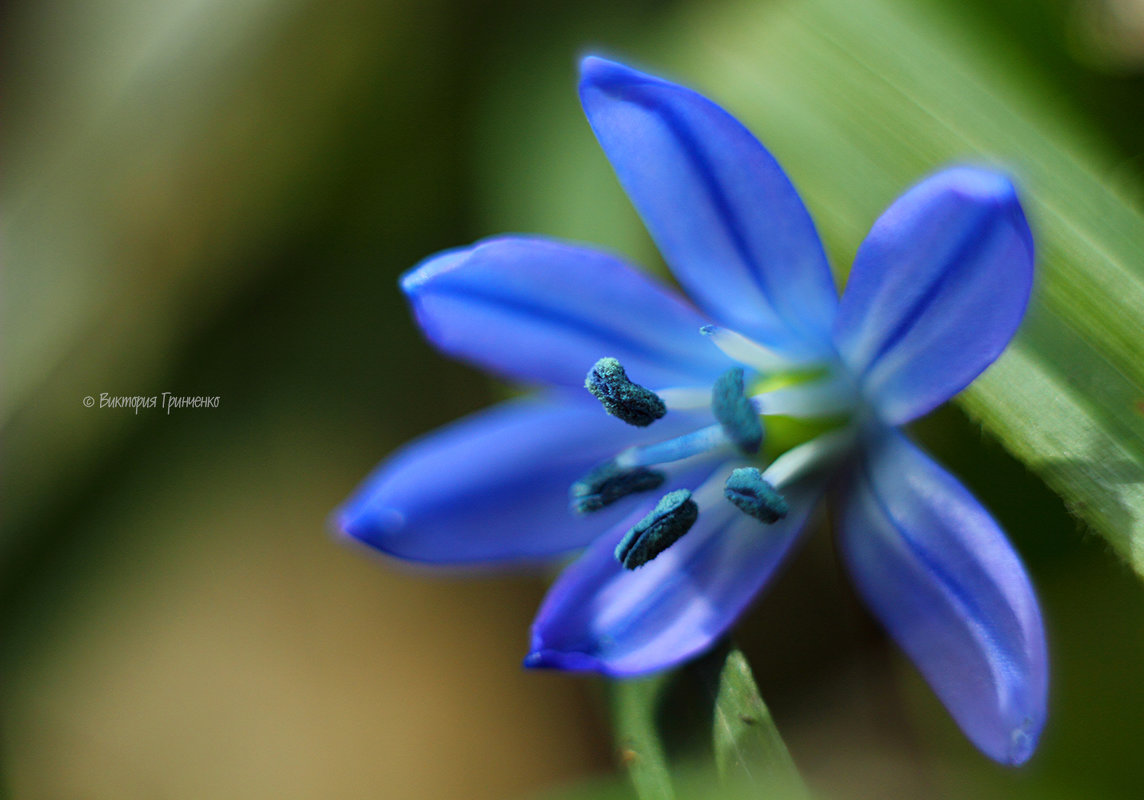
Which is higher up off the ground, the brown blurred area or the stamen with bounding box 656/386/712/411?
the stamen with bounding box 656/386/712/411

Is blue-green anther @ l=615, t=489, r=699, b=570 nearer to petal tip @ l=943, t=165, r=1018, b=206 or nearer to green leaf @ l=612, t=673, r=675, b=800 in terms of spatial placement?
green leaf @ l=612, t=673, r=675, b=800

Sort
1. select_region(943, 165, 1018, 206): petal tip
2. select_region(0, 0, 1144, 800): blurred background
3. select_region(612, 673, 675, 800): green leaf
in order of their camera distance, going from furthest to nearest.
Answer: select_region(0, 0, 1144, 800): blurred background, select_region(612, 673, 675, 800): green leaf, select_region(943, 165, 1018, 206): petal tip

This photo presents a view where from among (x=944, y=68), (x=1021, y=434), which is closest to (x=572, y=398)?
(x=1021, y=434)

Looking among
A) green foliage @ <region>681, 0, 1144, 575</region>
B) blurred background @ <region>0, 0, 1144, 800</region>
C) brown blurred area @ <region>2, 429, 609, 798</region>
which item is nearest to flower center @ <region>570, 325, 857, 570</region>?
green foliage @ <region>681, 0, 1144, 575</region>

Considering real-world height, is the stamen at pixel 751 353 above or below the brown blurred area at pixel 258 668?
above

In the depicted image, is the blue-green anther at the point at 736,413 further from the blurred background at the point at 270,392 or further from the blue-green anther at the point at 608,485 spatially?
the blurred background at the point at 270,392

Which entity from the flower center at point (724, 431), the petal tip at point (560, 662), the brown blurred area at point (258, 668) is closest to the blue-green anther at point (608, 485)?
the flower center at point (724, 431)
